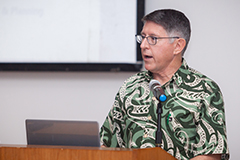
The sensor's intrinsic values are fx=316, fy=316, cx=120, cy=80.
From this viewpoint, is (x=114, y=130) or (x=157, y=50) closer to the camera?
(x=157, y=50)

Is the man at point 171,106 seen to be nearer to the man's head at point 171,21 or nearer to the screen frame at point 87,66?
the man's head at point 171,21

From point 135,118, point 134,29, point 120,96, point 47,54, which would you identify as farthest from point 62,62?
point 135,118

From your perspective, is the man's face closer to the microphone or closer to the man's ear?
the man's ear

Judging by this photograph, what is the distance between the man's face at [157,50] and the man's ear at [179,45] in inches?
1.0

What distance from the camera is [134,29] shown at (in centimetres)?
245

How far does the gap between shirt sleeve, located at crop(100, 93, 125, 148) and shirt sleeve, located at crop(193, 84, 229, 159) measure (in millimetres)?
431

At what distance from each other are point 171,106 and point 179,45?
34cm

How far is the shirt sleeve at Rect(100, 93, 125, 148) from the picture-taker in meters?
1.79

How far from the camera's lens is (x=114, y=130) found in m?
1.80

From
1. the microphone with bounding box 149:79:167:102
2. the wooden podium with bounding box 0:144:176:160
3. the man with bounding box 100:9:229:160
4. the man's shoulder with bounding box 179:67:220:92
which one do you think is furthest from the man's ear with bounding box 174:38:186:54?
the wooden podium with bounding box 0:144:176:160

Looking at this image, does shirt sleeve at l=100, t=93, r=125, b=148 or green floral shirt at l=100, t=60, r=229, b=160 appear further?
shirt sleeve at l=100, t=93, r=125, b=148

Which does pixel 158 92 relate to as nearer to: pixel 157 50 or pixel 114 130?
pixel 157 50

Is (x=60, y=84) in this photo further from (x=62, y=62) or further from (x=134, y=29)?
(x=134, y=29)

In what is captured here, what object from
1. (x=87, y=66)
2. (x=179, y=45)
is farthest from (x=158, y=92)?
(x=87, y=66)
